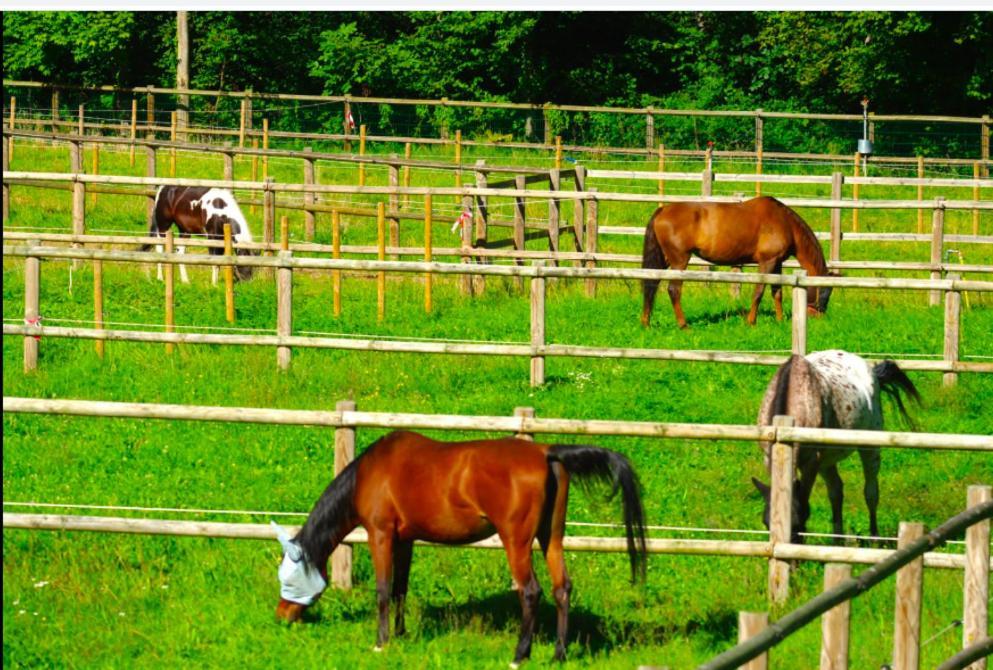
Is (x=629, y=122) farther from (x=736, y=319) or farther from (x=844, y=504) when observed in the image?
(x=844, y=504)

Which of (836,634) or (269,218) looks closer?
(836,634)

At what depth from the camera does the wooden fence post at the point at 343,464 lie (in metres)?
8.73

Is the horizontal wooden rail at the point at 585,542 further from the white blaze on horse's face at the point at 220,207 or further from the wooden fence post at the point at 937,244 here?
the white blaze on horse's face at the point at 220,207

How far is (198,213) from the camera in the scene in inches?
830

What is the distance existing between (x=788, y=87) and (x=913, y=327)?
86.3 feet

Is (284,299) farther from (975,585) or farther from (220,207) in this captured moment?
(975,585)

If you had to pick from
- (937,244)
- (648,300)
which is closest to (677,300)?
(648,300)

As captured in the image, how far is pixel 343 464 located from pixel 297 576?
819 millimetres

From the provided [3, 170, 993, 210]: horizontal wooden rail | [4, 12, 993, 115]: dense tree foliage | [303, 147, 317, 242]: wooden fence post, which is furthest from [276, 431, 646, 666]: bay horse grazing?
[4, 12, 993, 115]: dense tree foliage

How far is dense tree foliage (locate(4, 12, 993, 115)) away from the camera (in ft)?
134

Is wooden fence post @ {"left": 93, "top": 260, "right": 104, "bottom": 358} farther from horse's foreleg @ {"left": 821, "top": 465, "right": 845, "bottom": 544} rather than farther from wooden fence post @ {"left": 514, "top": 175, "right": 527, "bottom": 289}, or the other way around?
horse's foreleg @ {"left": 821, "top": 465, "right": 845, "bottom": 544}

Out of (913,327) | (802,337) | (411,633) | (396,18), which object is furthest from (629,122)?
(411,633)

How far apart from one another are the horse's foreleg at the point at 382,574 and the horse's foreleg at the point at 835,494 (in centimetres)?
318

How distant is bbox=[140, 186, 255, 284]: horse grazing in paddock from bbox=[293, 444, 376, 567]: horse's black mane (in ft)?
41.8
